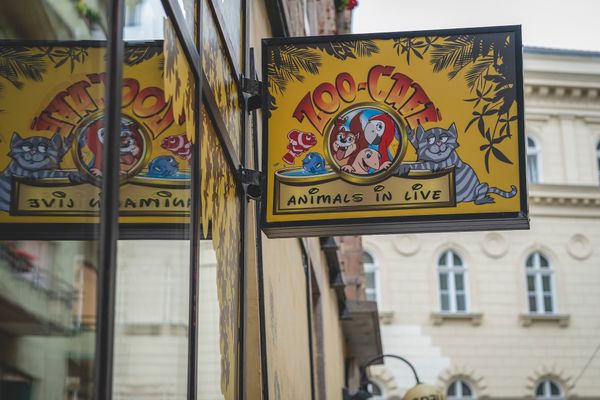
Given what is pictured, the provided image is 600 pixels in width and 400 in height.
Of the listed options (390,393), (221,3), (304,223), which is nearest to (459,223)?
(304,223)

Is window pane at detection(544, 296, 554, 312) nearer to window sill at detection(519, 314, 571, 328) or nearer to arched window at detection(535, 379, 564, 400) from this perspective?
window sill at detection(519, 314, 571, 328)

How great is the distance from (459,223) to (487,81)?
854 millimetres

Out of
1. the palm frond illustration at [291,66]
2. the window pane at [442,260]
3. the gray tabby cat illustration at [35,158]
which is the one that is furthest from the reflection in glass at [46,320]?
the window pane at [442,260]

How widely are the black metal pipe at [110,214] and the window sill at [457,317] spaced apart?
3283 cm

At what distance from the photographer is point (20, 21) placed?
119 inches

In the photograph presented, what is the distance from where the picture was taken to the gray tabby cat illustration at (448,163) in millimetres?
5992

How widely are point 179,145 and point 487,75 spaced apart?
2.26 m

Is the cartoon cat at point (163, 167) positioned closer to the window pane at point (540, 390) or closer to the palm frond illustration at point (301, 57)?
the palm frond illustration at point (301, 57)

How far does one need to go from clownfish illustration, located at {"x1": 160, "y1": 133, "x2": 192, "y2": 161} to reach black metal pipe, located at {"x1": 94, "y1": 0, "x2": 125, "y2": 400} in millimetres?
786

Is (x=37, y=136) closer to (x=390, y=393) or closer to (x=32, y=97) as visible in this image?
Result: (x=32, y=97)

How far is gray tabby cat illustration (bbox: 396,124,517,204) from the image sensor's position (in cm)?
599

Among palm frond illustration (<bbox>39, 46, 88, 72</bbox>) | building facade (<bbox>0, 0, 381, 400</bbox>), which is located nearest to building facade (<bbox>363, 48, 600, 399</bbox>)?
building facade (<bbox>0, 0, 381, 400</bbox>)

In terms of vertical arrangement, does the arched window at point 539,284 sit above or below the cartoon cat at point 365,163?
above

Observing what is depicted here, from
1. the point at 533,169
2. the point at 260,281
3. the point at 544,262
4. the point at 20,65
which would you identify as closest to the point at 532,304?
the point at 544,262
